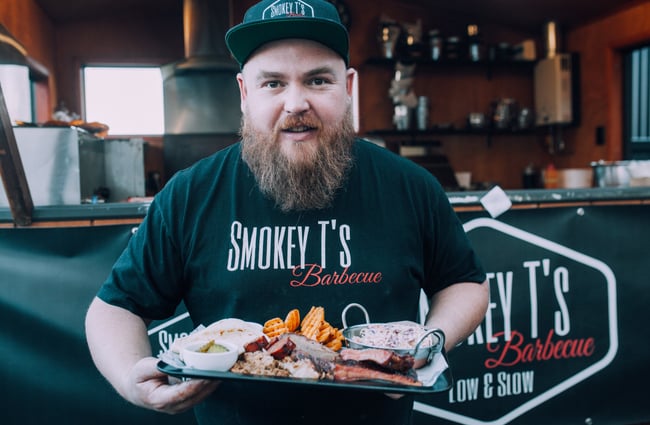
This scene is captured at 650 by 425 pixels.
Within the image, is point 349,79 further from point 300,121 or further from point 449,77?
point 449,77

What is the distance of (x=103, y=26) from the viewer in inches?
257

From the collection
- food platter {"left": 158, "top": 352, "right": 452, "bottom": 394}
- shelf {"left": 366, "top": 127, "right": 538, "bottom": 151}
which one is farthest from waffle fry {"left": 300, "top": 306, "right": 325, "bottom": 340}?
shelf {"left": 366, "top": 127, "right": 538, "bottom": 151}

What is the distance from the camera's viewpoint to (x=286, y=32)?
4.01ft

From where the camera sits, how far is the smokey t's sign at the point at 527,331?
213 cm

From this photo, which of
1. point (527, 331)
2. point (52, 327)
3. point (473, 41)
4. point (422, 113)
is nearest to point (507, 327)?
point (527, 331)

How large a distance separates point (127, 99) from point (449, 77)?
371cm

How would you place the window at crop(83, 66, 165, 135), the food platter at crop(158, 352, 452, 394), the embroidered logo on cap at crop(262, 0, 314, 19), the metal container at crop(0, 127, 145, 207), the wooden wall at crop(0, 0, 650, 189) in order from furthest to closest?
the window at crop(83, 66, 165, 135), the wooden wall at crop(0, 0, 650, 189), the metal container at crop(0, 127, 145, 207), the embroidered logo on cap at crop(262, 0, 314, 19), the food platter at crop(158, 352, 452, 394)

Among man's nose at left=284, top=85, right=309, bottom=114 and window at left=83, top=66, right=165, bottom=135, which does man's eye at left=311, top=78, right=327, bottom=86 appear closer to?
man's nose at left=284, top=85, right=309, bottom=114

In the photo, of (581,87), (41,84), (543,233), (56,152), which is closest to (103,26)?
(41,84)

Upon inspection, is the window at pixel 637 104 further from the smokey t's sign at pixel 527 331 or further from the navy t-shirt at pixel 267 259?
the navy t-shirt at pixel 267 259

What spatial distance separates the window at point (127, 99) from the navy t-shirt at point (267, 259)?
5686 mm

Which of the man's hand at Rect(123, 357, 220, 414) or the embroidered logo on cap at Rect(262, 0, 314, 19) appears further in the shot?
the embroidered logo on cap at Rect(262, 0, 314, 19)

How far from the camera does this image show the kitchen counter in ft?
6.49

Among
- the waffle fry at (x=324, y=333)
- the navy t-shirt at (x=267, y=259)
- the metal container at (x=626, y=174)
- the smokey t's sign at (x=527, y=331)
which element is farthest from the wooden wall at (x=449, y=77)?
the waffle fry at (x=324, y=333)
